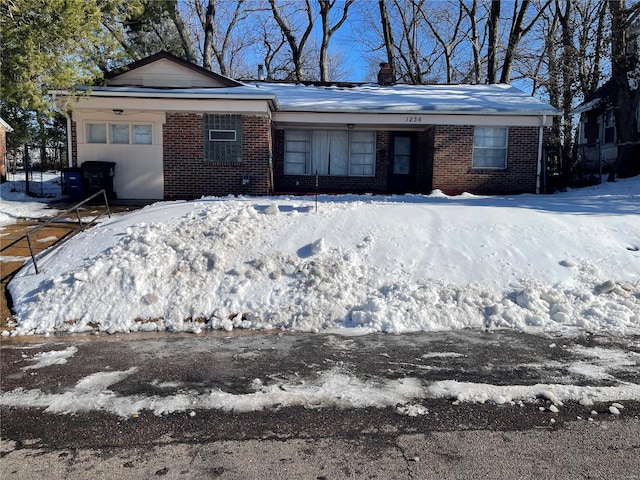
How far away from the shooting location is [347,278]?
26.0 feet

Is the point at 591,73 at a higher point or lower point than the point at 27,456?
higher

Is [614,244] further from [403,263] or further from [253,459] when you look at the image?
[253,459]

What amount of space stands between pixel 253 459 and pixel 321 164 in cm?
1545

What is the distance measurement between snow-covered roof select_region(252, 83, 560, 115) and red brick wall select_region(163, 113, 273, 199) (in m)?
1.77

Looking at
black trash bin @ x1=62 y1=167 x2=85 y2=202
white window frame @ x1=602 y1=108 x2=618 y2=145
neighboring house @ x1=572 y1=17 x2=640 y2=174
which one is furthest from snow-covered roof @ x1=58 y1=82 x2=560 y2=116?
white window frame @ x1=602 y1=108 x2=618 y2=145

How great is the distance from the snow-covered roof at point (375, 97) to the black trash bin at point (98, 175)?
6.49 feet

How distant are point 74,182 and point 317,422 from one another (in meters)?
12.9

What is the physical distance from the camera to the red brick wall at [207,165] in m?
15.0

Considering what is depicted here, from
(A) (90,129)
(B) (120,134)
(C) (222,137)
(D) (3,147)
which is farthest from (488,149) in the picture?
(D) (3,147)

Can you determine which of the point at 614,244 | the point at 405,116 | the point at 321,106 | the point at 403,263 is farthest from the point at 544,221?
the point at 321,106

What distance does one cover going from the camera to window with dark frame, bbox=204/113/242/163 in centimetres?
1501

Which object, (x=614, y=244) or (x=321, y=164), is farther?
(x=321, y=164)

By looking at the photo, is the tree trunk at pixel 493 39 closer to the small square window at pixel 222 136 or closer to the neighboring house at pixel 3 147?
the small square window at pixel 222 136

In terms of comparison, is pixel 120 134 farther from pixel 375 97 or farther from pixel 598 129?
pixel 598 129
